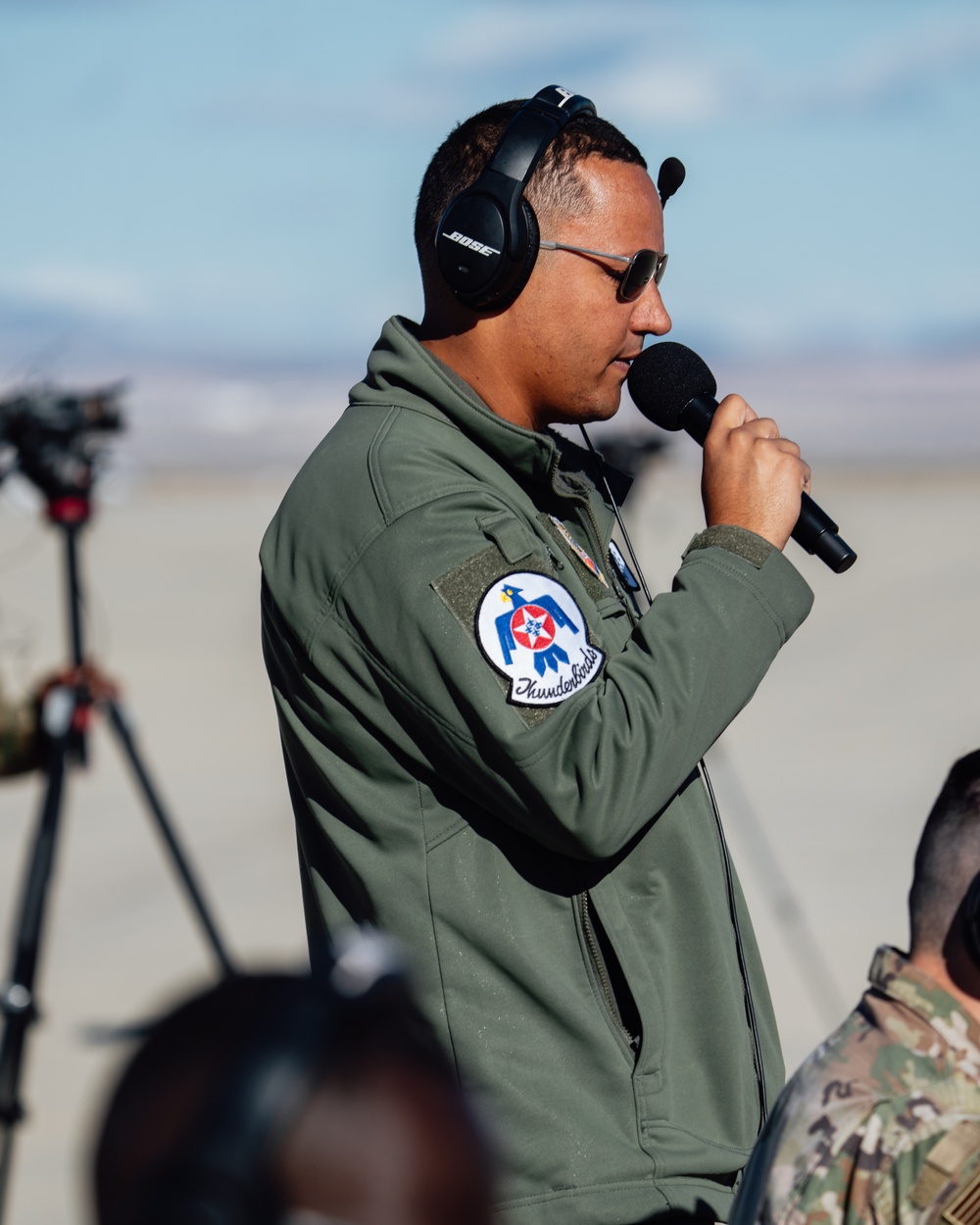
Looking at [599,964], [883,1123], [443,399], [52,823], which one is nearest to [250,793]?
[52,823]

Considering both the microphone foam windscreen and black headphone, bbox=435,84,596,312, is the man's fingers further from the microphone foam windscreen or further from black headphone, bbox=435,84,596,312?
black headphone, bbox=435,84,596,312

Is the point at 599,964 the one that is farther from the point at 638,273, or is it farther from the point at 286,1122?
the point at 286,1122

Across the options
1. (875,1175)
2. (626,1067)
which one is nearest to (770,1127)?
(875,1175)

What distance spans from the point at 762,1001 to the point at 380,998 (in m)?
1.23

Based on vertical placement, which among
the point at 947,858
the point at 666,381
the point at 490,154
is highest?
the point at 490,154

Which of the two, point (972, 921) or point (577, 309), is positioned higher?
point (577, 309)

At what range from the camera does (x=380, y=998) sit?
3.23 ft

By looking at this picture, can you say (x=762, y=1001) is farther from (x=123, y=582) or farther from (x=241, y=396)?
(x=241, y=396)

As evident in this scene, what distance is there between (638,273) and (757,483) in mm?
345

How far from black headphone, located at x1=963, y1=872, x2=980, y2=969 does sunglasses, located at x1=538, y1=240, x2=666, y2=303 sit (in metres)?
0.90

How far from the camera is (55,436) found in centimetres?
435

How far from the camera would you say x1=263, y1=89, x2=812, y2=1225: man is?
70.9 inches

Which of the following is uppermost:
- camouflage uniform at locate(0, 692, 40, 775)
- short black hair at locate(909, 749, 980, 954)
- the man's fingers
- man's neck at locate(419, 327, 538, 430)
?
man's neck at locate(419, 327, 538, 430)

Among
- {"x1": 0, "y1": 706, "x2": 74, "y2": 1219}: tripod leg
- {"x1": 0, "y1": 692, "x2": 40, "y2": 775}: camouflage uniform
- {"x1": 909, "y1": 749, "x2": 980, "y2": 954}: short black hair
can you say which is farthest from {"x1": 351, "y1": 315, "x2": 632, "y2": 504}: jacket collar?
{"x1": 0, "y1": 692, "x2": 40, "y2": 775}: camouflage uniform
